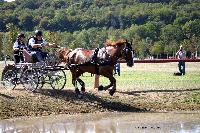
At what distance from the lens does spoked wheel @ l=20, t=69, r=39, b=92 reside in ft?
68.0

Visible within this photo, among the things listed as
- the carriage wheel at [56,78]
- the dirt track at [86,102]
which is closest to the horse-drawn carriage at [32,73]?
the carriage wheel at [56,78]

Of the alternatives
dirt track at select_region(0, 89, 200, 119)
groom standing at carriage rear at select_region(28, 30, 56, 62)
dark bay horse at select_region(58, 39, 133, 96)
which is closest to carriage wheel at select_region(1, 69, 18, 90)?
dirt track at select_region(0, 89, 200, 119)

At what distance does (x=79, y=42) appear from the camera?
159000 mm

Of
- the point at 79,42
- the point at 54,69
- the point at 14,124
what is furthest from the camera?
the point at 79,42

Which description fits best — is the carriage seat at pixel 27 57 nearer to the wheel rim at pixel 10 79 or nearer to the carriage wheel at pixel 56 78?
the wheel rim at pixel 10 79

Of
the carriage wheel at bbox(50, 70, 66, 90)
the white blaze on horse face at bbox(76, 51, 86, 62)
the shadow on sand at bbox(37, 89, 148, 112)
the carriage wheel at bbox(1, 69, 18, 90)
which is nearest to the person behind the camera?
the shadow on sand at bbox(37, 89, 148, 112)

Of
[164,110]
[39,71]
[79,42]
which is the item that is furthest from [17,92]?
[79,42]

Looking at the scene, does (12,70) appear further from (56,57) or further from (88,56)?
(88,56)

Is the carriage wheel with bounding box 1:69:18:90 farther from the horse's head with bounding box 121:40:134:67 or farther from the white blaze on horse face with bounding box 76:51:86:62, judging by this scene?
the horse's head with bounding box 121:40:134:67

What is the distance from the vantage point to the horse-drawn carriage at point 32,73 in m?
20.8

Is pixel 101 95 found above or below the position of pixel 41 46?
below

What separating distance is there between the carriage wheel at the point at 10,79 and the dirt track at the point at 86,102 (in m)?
0.91

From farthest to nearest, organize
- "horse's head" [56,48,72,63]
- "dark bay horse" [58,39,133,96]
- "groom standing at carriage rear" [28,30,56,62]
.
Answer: "horse's head" [56,48,72,63]
"groom standing at carriage rear" [28,30,56,62]
"dark bay horse" [58,39,133,96]

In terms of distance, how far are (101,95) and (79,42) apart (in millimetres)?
138579
